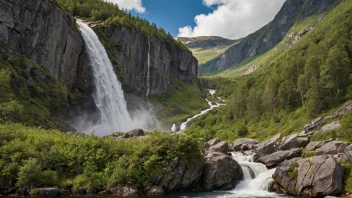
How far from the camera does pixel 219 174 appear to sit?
46.8 metres

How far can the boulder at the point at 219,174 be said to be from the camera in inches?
1827

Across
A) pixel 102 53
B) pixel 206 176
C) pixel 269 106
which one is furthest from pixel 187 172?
pixel 102 53

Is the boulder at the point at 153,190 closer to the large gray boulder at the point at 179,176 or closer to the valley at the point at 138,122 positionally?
the valley at the point at 138,122

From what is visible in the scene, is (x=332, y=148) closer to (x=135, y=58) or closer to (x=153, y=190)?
(x=153, y=190)

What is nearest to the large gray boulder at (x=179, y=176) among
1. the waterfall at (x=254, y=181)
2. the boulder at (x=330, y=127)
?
the waterfall at (x=254, y=181)

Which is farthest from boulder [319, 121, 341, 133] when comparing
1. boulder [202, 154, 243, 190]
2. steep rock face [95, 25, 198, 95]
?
steep rock face [95, 25, 198, 95]

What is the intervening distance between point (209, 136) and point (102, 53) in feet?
195

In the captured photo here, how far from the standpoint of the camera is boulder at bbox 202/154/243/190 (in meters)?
46.4

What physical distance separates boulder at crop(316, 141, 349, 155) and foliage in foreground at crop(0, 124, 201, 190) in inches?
817

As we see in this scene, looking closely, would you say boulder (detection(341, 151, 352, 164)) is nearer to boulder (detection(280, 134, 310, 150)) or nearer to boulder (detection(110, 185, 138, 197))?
A: boulder (detection(280, 134, 310, 150))

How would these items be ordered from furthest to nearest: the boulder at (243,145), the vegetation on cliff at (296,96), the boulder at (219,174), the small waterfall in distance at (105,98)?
the small waterfall in distance at (105,98) < the vegetation on cliff at (296,96) < the boulder at (243,145) < the boulder at (219,174)

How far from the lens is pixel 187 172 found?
45094 millimetres

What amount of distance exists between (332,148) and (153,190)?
30.1m

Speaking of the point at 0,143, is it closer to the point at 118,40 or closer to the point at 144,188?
the point at 144,188
